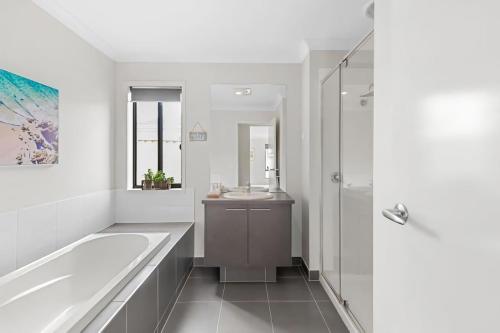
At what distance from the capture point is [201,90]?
11.8ft

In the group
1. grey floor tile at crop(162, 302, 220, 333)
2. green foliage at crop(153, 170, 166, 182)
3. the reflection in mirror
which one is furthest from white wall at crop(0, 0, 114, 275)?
the reflection in mirror

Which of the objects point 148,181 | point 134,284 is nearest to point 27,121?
point 134,284

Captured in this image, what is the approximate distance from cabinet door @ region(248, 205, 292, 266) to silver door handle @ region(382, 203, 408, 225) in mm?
2126

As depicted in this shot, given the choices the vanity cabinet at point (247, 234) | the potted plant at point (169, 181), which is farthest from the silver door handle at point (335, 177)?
the potted plant at point (169, 181)

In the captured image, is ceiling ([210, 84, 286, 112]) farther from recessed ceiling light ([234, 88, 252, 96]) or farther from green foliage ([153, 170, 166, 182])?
green foliage ([153, 170, 166, 182])

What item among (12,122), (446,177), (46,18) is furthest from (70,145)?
(446,177)

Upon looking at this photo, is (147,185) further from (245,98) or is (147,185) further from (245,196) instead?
(245,98)

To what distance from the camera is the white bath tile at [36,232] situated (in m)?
2.08

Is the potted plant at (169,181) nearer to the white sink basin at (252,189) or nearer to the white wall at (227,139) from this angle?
the white wall at (227,139)

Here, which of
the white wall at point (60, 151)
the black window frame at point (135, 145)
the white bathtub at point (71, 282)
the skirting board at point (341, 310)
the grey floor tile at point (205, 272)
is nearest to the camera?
the white bathtub at point (71, 282)

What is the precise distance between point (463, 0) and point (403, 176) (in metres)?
0.50

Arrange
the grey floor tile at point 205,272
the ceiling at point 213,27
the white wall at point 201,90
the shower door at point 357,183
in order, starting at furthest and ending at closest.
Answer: the white wall at point 201,90 < the grey floor tile at point 205,272 < the ceiling at point 213,27 < the shower door at point 357,183

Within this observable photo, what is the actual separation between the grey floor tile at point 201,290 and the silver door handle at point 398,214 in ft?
7.06

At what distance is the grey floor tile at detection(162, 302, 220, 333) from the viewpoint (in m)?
2.26
